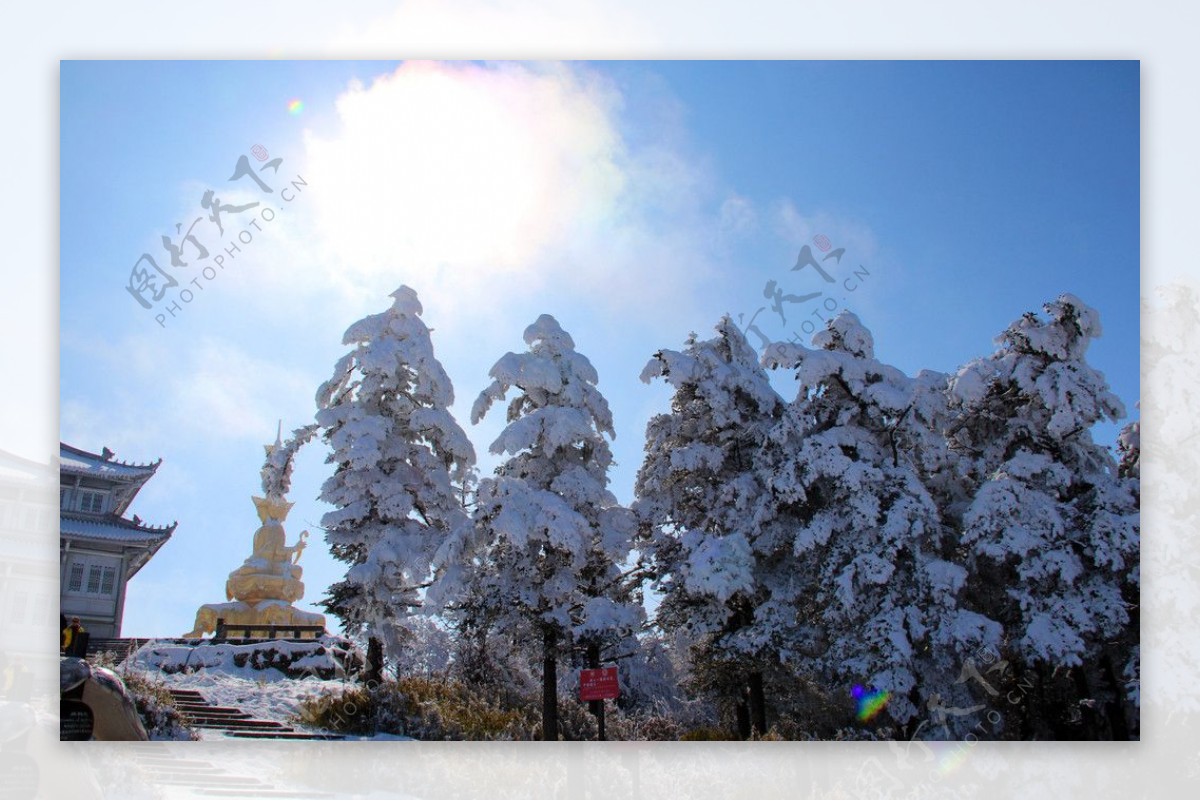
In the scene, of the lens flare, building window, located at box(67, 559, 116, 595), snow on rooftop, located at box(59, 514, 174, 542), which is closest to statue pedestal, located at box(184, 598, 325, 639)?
snow on rooftop, located at box(59, 514, 174, 542)

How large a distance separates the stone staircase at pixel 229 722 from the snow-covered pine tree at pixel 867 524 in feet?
16.1

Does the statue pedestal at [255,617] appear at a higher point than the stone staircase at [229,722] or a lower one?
higher

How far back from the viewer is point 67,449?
854cm

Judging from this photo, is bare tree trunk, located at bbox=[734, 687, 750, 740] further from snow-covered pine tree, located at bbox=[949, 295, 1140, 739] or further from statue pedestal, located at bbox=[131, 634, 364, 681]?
statue pedestal, located at bbox=[131, 634, 364, 681]

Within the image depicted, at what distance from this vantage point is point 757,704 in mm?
9336

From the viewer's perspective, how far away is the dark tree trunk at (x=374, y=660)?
10.1m

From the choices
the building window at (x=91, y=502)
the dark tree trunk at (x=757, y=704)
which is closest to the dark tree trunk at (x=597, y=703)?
the dark tree trunk at (x=757, y=704)

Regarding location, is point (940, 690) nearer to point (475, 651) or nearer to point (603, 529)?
point (603, 529)

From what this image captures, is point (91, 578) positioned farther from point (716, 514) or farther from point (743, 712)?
point (743, 712)

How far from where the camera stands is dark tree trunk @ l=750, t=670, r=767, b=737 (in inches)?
A: 364

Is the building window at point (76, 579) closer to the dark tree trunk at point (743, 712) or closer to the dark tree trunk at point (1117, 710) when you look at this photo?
the dark tree trunk at point (743, 712)

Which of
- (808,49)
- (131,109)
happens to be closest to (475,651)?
(131,109)

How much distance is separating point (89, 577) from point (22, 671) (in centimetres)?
94

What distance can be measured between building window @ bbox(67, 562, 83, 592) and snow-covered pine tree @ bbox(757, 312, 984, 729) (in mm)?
6644
